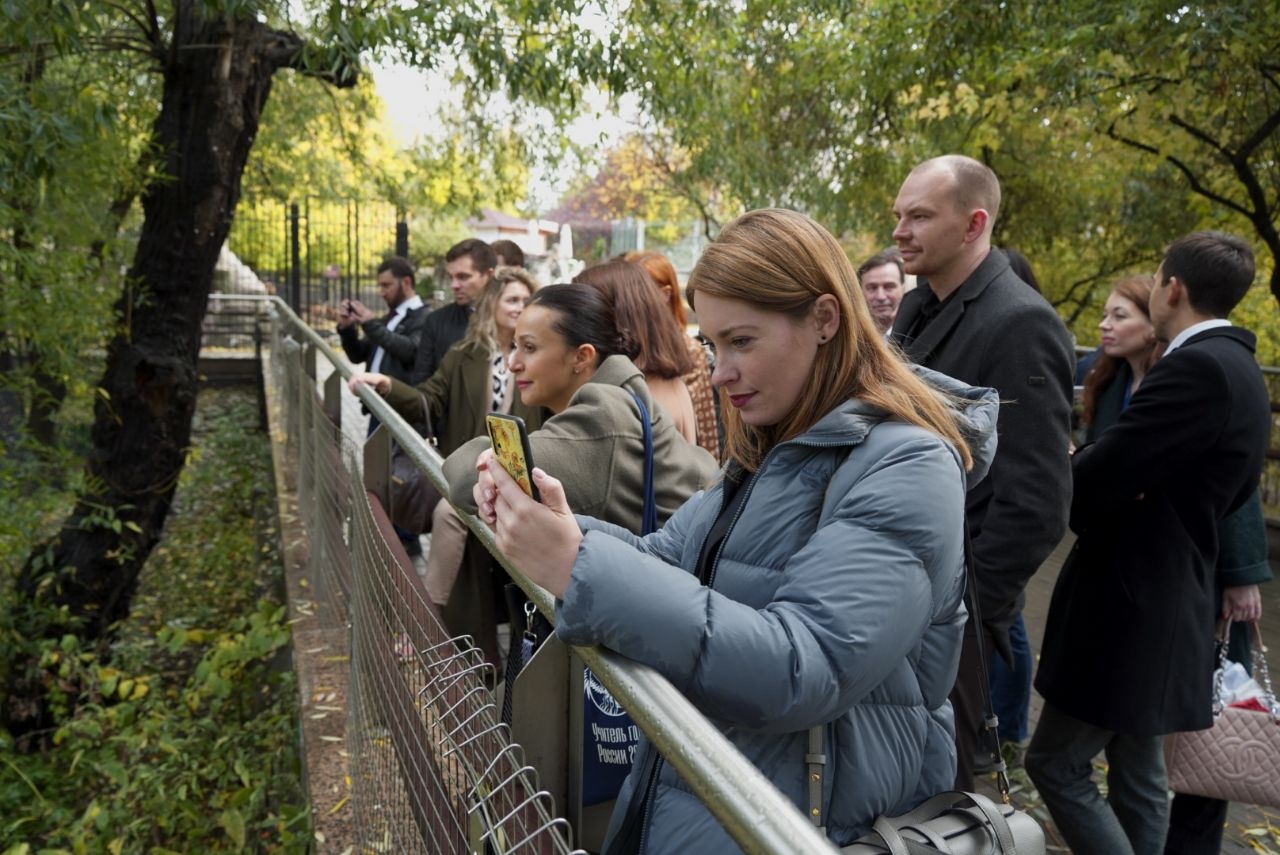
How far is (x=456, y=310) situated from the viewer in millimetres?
6082

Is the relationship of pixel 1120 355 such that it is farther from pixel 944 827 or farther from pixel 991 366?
pixel 944 827

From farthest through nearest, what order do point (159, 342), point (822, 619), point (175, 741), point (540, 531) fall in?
point (159, 342) → point (175, 741) → point (540, 531) → point (822, 619)

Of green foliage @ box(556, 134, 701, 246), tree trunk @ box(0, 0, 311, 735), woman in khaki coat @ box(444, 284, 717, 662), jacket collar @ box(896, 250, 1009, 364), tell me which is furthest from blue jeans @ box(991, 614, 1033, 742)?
green foliage @ box(556, 134, 701, 246)

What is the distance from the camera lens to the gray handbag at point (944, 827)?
1438 mm

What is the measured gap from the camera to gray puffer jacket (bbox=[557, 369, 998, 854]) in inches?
51.9

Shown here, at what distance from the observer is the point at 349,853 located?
3174 millimetres

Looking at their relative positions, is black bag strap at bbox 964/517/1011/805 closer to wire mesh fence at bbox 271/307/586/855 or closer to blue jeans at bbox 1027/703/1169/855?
wire mesh fence at bbox 271/307/586/855

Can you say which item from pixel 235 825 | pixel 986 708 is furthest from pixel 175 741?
pixel 986 708

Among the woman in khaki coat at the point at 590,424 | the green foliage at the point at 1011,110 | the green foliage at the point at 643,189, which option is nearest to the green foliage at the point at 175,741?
the woman in khaki coat at the point at 590,424

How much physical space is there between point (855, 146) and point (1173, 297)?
31.8 ft

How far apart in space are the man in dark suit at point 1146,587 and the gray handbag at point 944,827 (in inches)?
61.3

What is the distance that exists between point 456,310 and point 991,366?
3.78 m

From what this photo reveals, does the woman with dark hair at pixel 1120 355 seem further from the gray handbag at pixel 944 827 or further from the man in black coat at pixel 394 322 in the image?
the man in black coat at pixel 394 322

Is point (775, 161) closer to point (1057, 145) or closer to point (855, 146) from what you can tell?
point (855, 146)
